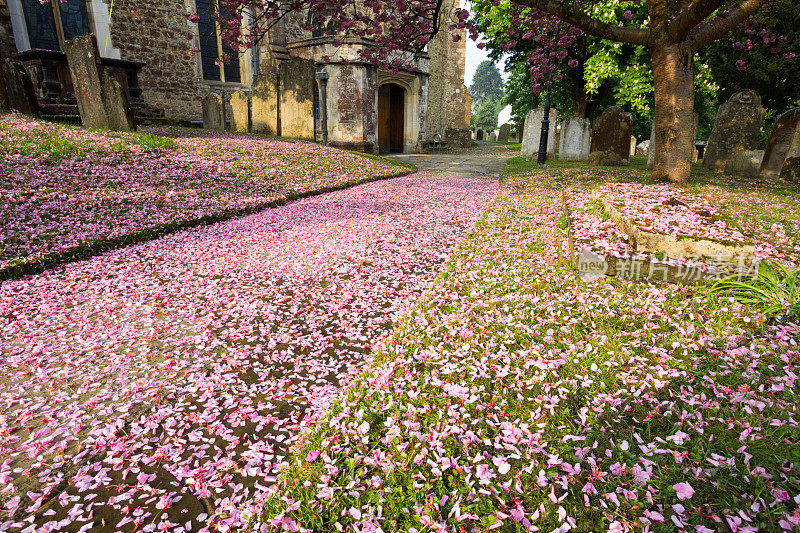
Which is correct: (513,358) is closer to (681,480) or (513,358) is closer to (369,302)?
(681,480)

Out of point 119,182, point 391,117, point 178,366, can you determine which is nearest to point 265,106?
point 119,182

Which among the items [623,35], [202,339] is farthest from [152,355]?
[623,35]

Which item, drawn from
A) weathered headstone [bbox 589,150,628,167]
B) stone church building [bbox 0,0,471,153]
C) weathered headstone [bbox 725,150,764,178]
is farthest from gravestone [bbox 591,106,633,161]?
stone church building [bbox 0,0,471,153]

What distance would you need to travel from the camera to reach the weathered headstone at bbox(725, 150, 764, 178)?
1184 centimetres

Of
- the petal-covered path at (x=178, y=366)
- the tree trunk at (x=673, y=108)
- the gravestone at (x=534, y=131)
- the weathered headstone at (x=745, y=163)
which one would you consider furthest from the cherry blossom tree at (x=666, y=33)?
the gravestone at (x=534, y=131)

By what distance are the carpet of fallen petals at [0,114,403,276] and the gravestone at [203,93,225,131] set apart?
15.8 feet

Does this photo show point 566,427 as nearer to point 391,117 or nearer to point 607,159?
point 607,159

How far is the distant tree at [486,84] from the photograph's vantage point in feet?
407

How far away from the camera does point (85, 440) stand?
2.21m

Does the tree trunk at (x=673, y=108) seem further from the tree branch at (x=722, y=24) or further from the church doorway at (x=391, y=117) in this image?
the church doorway at (x=391, y=117)

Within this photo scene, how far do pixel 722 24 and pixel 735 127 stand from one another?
5980 mm

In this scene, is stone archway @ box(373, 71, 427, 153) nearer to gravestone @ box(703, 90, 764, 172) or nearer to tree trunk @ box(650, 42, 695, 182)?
gravestone @ box(703, 90, 764, 172)

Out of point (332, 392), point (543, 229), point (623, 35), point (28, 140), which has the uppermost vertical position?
point (623, 35)

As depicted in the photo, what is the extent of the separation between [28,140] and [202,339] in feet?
29.8
